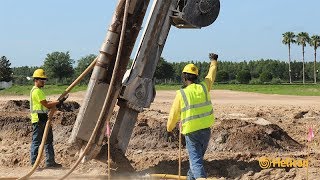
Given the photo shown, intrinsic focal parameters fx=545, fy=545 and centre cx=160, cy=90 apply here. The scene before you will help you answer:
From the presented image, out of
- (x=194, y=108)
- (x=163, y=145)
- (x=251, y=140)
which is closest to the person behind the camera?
(x=194, y=108)

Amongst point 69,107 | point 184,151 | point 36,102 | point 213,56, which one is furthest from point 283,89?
point 213,56

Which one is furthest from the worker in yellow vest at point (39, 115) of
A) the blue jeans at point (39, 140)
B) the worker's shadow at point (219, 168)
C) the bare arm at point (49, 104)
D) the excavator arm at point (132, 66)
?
the worker's shadow at point (219, 168)

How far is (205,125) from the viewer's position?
718 centimetres

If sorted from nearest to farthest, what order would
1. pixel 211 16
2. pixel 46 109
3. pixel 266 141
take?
pixel 211 16, pixel 46 109, pixel 266 141

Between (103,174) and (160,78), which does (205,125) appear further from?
(160,78)

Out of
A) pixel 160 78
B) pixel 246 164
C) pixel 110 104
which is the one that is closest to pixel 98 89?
pixel 110 104

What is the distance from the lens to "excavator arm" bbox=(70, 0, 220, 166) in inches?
332

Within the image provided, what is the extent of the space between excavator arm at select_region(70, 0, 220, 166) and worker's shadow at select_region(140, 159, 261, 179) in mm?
910

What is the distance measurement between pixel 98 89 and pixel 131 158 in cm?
221

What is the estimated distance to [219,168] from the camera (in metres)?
9.33

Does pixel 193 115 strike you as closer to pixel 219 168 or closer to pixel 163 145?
pixel 219 168

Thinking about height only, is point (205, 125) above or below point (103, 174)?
above

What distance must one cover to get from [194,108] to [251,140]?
4.58m

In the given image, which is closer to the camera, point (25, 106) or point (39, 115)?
point (39, 115)
